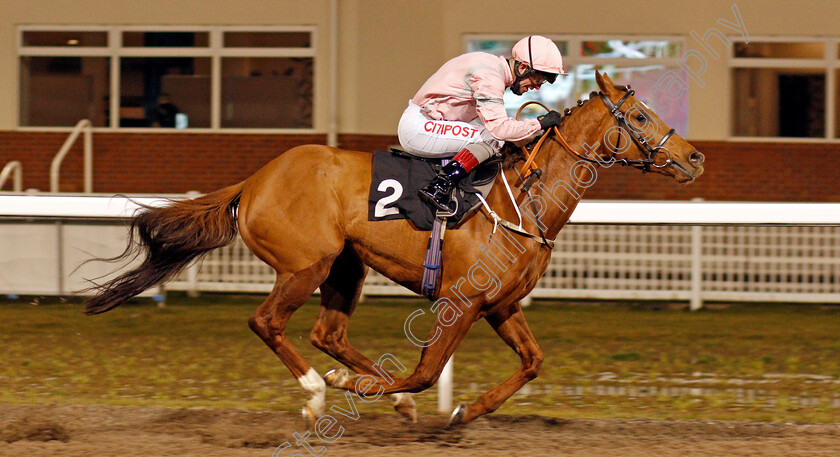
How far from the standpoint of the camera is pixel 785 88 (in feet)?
34.7

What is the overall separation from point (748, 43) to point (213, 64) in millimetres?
5660

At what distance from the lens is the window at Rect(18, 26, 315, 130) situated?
10.6 m

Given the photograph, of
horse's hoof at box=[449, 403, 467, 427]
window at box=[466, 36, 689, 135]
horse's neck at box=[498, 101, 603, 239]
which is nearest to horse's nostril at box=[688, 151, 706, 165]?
horse's neck at box=[498, 101, 603, 239]

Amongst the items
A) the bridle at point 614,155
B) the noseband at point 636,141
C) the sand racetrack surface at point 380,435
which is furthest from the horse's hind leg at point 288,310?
the noseband at point 636,141

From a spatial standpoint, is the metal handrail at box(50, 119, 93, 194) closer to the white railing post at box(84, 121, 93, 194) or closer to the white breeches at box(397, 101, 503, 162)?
the white railing post at box(84, 121, 93, 194)

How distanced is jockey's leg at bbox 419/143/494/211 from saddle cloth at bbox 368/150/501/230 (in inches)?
1.8

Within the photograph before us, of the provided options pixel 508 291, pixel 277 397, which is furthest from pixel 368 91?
pixel 508 291

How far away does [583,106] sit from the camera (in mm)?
4680

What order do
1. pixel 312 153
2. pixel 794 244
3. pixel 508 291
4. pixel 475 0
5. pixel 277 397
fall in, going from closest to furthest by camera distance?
1. pixel 508 291
2. pixel 312 153
3. pixel 277 397
4. pixel 794 244
5. pixel 475 0

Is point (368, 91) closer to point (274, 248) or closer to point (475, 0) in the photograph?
point (475, 0)

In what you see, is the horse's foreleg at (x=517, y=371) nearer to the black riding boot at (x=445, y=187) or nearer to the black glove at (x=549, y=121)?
the black riding boot at (x=445, y=187)

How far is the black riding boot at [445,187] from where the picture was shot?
449 cm

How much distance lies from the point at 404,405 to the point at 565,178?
132 centimetres

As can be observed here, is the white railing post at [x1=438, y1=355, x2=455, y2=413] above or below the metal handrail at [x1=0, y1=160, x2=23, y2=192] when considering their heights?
below
